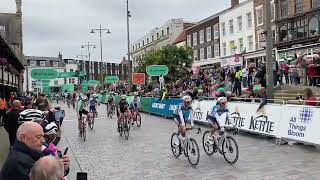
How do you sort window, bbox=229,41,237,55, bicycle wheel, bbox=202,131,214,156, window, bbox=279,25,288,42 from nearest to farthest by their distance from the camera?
bicycle wheel, bbox=202,131,214,156 < window, bbox=279,25,288,42 < window, bbox=229,41,237,55

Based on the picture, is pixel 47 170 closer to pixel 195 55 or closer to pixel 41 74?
pixel 41 74

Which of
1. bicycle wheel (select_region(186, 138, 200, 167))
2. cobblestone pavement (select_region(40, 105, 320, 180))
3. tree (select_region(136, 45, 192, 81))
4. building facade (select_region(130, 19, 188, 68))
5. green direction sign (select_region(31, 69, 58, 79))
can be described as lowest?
cobblestone pavement (select_region(40, 105, 320, 180))

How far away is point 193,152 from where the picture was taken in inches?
463

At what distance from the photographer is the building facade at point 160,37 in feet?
252

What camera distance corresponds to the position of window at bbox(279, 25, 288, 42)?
38.7 m

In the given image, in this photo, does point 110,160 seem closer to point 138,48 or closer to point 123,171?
point 123,171

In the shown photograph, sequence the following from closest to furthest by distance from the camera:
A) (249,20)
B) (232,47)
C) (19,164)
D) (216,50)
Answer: (19,164)
(249,20)
(232,47)
(216,50)

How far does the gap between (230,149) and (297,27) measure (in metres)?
27.6

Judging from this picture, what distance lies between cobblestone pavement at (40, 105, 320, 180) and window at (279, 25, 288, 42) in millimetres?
23303

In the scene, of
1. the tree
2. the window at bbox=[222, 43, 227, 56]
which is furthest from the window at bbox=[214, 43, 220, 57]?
the tree

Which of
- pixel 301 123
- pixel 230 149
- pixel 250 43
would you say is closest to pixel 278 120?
pixel 301 123

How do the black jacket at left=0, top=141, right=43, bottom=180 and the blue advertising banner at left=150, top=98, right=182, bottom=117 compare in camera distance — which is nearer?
the black jacket at left=0, top=141, right=43, bottom=180

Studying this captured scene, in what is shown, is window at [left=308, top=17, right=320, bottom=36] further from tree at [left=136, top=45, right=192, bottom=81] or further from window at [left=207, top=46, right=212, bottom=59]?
window at [left=207, top=46, right=212, bottom=59]

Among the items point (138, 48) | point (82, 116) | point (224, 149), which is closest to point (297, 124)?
point (224, 149)
